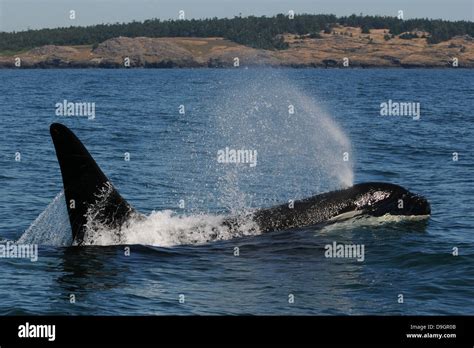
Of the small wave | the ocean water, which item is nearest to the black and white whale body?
the small wave

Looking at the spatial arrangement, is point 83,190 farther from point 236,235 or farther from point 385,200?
point 385,200

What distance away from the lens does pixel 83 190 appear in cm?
2219

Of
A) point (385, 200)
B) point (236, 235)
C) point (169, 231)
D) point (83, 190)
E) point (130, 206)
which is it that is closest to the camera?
point (83, 190)

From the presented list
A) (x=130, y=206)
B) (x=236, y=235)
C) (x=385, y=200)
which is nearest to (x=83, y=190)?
(x=130, y=206)

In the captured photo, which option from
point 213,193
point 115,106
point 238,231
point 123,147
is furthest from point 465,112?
point 238,231

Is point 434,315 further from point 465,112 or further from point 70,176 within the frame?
point 465,112

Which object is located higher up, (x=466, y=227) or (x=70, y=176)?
(x=70, y=176)

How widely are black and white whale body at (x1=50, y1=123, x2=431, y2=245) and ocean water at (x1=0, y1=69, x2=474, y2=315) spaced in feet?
1.53

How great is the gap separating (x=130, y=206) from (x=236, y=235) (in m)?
2.88


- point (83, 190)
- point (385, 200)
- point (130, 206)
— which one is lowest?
point (385, 200)

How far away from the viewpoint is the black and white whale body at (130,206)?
2181 cm

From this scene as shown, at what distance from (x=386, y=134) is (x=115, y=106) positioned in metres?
37.9

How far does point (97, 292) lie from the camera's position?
19.1 meters

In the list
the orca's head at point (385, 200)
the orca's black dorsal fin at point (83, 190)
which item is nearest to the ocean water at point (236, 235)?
the orca's head at point (385, 200)
